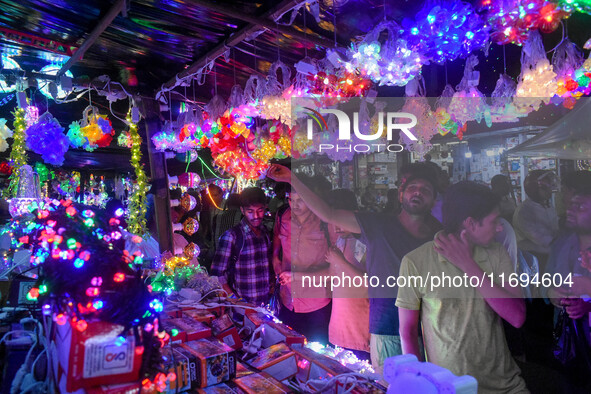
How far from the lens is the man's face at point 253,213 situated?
11.6ft

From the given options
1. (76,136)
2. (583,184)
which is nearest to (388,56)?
(583,184)

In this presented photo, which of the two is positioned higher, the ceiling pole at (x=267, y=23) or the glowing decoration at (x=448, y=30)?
the ceiling pole at (x=267, y=23)

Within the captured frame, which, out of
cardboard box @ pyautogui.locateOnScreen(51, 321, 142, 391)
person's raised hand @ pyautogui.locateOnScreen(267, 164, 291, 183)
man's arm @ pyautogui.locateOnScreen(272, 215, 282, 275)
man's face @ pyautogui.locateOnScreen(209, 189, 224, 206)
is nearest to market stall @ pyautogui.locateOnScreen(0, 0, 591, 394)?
cardboard box @ pyautogui.locateOnScreen(51, 321, 142, 391)

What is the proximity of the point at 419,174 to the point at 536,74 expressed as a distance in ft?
2.72

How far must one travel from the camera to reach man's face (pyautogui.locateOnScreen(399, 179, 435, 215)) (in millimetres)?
2621

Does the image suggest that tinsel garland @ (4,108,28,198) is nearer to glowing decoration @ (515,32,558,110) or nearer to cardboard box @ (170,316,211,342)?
cardboard box @ (170,316,211,342)

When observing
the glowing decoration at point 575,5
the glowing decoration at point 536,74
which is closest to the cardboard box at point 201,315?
the glowing decoration at point 575,5

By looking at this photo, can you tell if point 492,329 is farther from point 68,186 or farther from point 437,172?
point 68,186

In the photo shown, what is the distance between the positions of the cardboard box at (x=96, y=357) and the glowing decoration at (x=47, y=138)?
10.1 feet

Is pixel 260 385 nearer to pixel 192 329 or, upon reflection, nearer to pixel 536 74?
pixel 192 329

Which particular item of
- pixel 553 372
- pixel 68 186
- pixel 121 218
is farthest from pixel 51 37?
pixel 68 186

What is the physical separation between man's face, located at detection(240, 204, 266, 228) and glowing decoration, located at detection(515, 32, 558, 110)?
6.86 ft

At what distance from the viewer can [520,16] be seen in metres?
1.67

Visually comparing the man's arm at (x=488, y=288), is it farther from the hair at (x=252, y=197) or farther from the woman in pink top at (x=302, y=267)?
the hair at (x=252, y=197)
